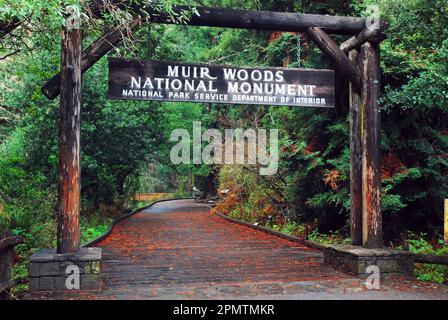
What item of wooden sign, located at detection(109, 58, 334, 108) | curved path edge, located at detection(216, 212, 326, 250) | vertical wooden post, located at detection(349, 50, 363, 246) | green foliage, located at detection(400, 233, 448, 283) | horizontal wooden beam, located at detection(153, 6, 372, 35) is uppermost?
horizontal wooden beam, located at detection(153, 6, 372, 35)

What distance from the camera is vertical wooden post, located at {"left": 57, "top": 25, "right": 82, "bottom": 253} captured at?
696 centimetres

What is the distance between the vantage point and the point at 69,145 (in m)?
7.00

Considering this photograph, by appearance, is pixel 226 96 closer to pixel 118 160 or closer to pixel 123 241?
pixel 123 241

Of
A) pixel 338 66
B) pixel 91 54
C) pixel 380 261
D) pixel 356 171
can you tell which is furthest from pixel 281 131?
pixel 91 54

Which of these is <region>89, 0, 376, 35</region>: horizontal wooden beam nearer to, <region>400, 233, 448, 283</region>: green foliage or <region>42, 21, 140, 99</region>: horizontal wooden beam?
<region>42, 21, 140, 99</region>: horizontal wooden beam

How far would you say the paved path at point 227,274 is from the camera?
258 inches

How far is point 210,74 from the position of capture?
7.93 meters

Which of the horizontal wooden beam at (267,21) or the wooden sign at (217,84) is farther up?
the horizontal wooden beam at (267,21)

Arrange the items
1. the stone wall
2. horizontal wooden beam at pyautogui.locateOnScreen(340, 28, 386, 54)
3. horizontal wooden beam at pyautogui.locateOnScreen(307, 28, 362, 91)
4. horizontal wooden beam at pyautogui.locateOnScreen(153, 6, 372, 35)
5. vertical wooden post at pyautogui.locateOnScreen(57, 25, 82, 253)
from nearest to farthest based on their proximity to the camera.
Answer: the stone wall, vertical wooden post at pyautogui.locateOnScreen(57, 25, 82, 253), horizontal wooden beam at pyautogui.locateOnScreen(153, 6, 372, 35), horizontal wooden beam at pyautogui.locateOnScreen(340, 28, 386, 54), horizontal wooden beam at pyautogui.locateOnScreen(307, 28, 362, 91)

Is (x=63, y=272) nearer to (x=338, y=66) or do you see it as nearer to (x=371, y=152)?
(x=371, y=152)

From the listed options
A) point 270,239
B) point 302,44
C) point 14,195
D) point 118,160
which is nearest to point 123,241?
point 14,195

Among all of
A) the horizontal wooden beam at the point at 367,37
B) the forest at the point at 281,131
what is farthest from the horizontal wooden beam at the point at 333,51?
the forest at the point at 281,131

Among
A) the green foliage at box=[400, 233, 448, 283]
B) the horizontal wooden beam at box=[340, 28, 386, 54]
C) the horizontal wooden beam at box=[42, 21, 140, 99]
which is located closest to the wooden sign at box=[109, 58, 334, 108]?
the horizontal wooden beam at box=[42, 21, 140, 99]

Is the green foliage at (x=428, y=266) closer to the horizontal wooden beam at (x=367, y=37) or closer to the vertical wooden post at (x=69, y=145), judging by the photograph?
the horizontal wooden beam at (x=367, y=37)
